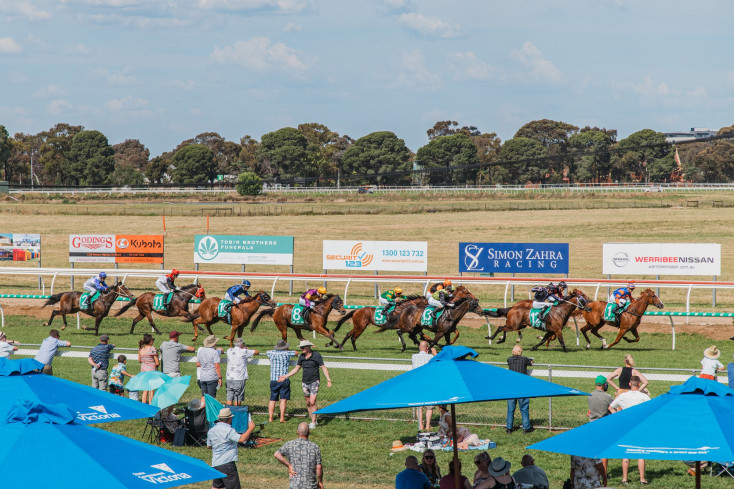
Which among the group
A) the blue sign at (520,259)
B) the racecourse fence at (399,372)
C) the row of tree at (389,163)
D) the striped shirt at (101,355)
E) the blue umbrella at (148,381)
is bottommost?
the racecourse fence at (399,372)

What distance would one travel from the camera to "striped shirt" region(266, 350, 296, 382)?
38.5 ft

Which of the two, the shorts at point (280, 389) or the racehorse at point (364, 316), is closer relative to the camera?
the shorts at point (280, 389)

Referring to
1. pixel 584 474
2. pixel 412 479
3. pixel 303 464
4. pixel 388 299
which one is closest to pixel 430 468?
pixel 412 479

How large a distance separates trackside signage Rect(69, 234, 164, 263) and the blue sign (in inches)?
433

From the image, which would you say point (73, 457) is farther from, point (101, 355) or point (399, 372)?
point (399, 372)

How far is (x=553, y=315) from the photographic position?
18.0m

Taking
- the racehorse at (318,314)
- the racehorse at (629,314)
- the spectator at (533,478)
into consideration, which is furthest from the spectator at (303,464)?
the racehorse at (629,314)

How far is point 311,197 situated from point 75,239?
40.6 m

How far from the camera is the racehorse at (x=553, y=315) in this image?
1792 centimetres

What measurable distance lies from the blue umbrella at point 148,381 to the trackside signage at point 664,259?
16831 mm

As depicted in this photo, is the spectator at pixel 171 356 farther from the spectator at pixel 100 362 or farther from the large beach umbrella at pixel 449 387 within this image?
the large beach umbrella at pixel 449 387

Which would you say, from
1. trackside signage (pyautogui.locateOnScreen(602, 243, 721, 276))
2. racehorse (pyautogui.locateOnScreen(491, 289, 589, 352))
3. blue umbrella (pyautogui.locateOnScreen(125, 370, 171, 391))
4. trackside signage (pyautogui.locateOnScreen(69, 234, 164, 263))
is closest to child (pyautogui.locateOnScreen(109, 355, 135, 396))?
blue umbrella (pyautogui.locateOnScreen(125, 370, 171, 391))

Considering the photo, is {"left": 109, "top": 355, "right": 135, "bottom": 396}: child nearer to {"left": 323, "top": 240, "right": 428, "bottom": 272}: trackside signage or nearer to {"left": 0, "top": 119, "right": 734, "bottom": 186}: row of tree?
{"left": 323, "top": 240, "right": 428, "bottom": 272}: trackside signage

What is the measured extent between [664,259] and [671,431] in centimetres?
2069
